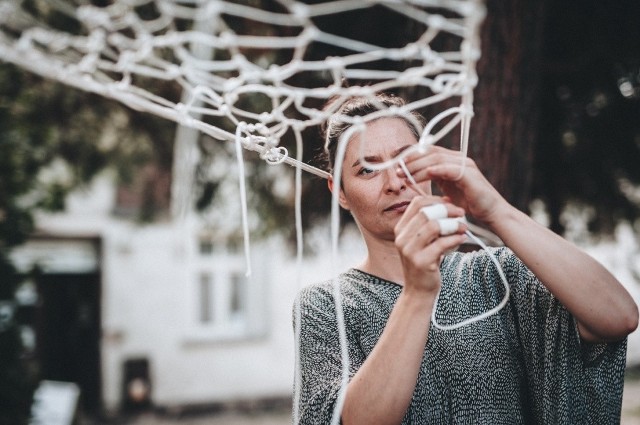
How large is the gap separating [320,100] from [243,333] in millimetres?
6055

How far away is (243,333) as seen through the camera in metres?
8.41

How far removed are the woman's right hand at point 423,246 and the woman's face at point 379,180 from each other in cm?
25

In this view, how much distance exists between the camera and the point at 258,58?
11.9ft

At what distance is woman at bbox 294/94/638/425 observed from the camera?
1021 millimetres

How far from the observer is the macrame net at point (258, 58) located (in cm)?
100

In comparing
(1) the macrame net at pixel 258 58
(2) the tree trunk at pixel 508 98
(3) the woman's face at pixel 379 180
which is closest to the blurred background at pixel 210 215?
(2) the tree trunk at pixel 508 98

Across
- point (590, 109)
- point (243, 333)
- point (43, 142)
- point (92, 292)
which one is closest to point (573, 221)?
point (590, 109)

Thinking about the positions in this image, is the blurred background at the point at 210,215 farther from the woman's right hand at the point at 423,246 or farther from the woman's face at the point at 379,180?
the woman's right hand at the point at 423,246

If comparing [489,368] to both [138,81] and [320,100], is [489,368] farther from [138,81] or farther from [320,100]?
[138,81]

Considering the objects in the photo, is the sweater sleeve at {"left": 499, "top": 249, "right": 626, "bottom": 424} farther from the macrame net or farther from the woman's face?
the macrame net

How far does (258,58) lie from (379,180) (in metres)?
2.53

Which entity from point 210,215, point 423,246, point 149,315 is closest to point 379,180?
point 423,246

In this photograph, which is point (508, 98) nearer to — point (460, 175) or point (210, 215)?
point (460, 175)

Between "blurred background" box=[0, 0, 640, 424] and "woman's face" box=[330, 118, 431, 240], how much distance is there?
0.40m
